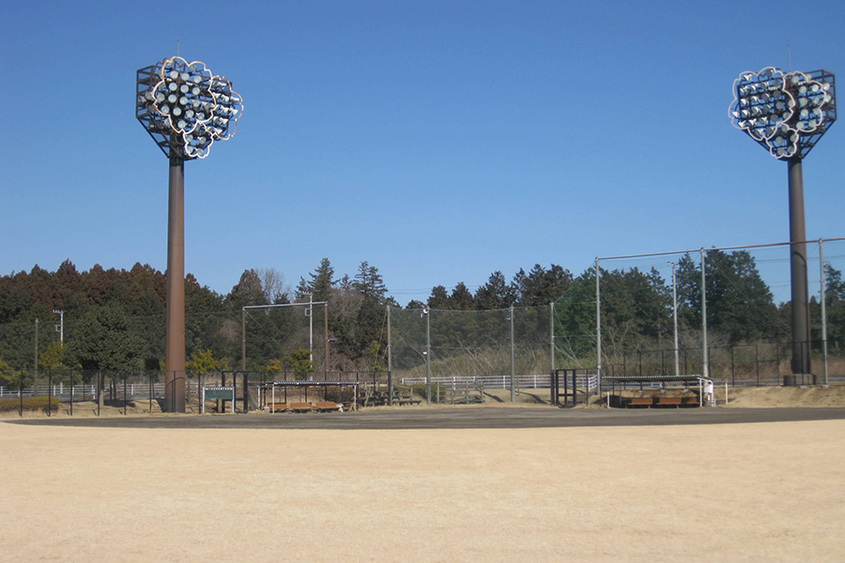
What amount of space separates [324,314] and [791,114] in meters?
46.0

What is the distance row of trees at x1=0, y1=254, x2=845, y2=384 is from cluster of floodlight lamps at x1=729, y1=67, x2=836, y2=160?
7.54 meters

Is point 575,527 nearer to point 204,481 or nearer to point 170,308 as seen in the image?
point 204,481

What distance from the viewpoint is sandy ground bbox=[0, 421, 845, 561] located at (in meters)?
8.56

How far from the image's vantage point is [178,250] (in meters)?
43.3

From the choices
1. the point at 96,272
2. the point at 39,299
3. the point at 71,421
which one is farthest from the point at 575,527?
the point at 96,272

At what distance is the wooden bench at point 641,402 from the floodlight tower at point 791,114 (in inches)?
441

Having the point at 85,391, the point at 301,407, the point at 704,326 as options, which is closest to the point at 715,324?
the point at 704,326

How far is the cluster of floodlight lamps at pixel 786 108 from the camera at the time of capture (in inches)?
1690

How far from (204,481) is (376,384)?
34.7 metres

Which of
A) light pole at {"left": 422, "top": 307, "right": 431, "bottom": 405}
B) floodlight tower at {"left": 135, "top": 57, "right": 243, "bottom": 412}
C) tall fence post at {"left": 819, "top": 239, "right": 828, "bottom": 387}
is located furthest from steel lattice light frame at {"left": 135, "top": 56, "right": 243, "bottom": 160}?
tall fence post at {"left": 819, "top": 239, "right": 828, "bottom": 387}

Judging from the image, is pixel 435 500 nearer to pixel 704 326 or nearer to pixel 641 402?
pixel 641 402

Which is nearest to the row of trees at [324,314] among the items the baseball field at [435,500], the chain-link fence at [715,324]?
the chain-link fence at [715,324]

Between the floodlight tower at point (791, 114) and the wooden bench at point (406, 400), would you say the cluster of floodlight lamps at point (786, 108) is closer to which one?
the floodlight tower at point (791, 114)

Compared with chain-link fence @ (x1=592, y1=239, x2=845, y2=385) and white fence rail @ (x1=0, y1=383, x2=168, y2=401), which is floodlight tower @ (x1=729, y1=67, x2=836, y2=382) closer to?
chain-link fence @ (x1=592, y1=239, x2=845, y2=385)
